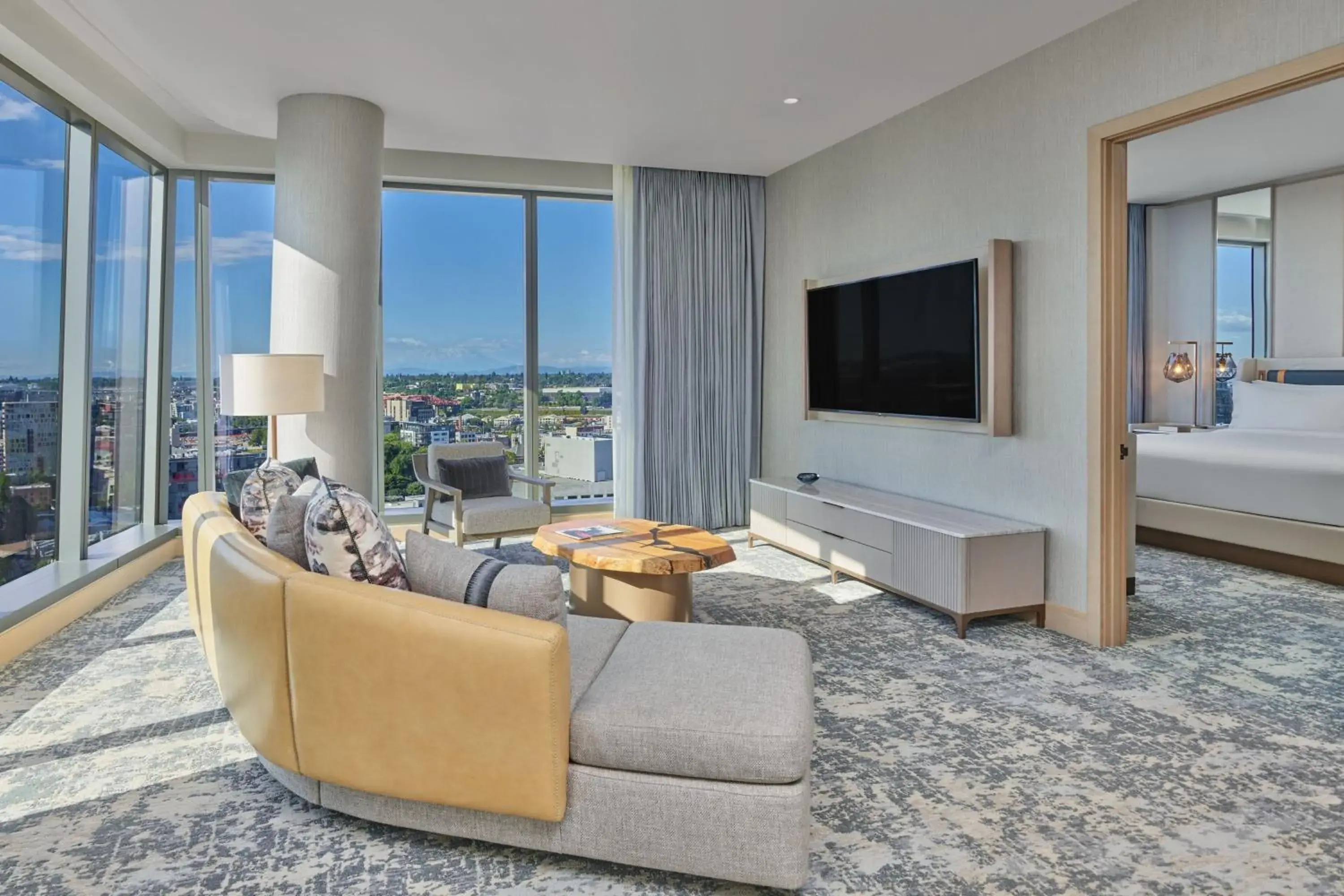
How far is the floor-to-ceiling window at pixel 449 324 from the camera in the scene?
20.6ft

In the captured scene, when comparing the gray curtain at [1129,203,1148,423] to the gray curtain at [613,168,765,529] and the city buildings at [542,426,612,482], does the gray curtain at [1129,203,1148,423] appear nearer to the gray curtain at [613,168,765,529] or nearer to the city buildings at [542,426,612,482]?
the gray curtain at [613,168,765,529]

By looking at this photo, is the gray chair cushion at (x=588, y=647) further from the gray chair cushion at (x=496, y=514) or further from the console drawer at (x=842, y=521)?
the gray chair cushion at (x=496, y=514)

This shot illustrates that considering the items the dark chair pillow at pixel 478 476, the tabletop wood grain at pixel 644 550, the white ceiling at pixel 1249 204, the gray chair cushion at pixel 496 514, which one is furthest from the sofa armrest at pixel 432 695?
the white ceiling at pixel 1249 204

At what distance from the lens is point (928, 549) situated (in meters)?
4.08

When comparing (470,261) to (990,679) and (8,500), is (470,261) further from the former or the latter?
(990,679)

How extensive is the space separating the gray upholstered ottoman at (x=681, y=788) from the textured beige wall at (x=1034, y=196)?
7.93 feet

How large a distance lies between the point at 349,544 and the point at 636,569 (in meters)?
1.43

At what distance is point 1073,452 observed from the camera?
3.84 metres

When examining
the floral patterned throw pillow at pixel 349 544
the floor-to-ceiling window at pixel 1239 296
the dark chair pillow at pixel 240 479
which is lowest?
the floral patterned throw pillow at pixel 349 544

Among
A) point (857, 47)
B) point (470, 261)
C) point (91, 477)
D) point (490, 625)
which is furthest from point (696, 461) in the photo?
point (490, 625)

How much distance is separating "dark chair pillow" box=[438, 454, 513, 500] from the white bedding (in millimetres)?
4277

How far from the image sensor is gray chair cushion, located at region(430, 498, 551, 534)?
5070mm

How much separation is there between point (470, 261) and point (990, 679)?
4.68 m

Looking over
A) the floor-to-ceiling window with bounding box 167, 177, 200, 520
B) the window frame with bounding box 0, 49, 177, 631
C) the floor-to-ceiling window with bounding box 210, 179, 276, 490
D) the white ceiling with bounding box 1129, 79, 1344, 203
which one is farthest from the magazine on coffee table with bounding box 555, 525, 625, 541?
the white ceiling with bounding box 1129, 79, 1344, 203
